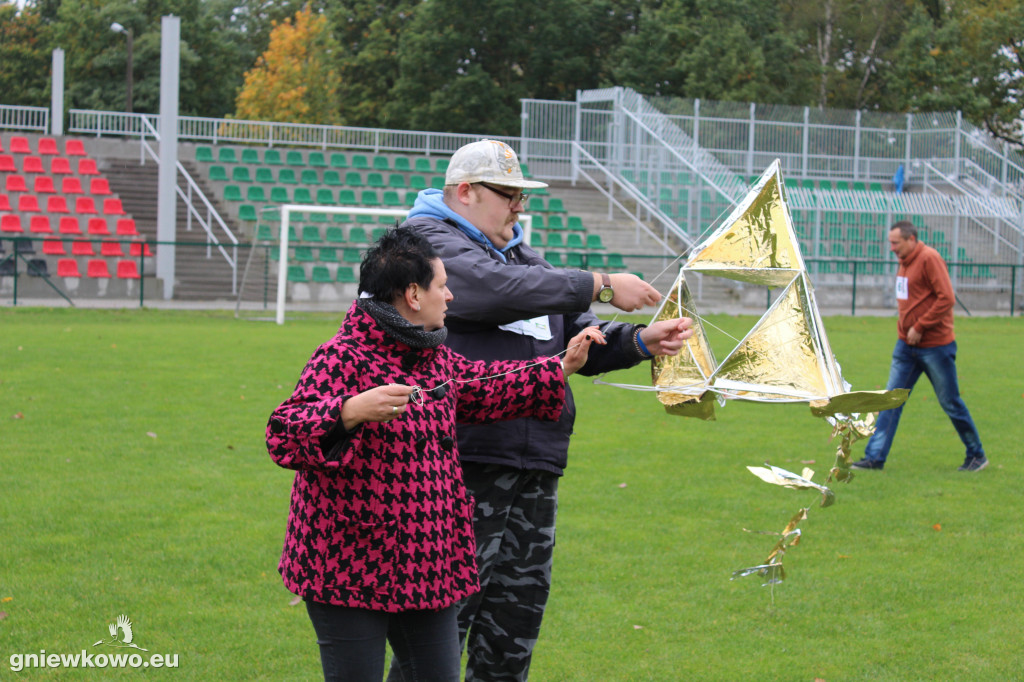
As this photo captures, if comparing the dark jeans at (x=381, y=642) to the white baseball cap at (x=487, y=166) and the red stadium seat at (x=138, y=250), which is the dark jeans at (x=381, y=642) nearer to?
the white baseball cap at (x=487, y=166)

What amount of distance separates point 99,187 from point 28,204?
1.95 m

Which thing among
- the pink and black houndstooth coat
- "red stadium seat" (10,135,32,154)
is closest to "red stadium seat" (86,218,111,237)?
"red stadium seat" (10,135,32,154)

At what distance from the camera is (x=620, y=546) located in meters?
5.94

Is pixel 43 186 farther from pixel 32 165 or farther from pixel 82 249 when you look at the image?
pixel 82 249

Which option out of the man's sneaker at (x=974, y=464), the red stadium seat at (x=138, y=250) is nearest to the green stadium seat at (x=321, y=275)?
the red stadium seat at (x=138, y=250)

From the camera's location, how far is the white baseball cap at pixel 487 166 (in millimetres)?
3273

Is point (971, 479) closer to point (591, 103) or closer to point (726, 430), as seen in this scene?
point (726, 430)

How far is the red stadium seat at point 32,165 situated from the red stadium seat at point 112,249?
4288mm

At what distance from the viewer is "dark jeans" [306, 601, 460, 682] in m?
2.76

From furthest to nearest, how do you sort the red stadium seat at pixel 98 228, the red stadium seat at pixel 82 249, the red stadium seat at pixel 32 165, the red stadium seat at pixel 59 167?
1. the red stadium seat at pixel 59 167
2. the red stadium seat at pixel 32 165
3. the red stadium seat at pixel 98 228
4. the red stadium seat at pixel 82 249

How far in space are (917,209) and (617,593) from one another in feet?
85.8

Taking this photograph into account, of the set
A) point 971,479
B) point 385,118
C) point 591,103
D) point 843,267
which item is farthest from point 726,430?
point 385,118

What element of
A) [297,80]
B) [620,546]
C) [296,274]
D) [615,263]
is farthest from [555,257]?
[297,80]

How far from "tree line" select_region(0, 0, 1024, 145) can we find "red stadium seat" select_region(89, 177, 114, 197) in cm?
1521
